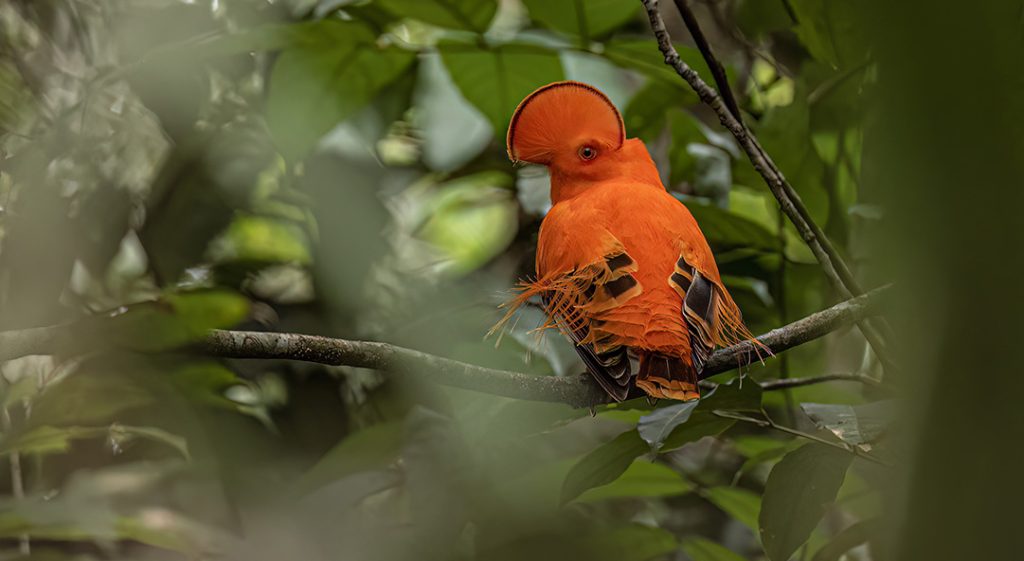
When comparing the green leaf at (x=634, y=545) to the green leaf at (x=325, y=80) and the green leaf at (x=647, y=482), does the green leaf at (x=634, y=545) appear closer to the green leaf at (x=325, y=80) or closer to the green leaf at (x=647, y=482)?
the green leaf at (x=647, y=482)

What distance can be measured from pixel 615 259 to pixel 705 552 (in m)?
0.38

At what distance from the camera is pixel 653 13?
0.62 m

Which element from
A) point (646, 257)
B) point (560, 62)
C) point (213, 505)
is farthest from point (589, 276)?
point (213, 505)

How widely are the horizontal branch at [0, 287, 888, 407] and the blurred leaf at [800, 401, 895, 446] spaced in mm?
54

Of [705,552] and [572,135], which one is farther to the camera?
[705,552]

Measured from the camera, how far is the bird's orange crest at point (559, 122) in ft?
2.34

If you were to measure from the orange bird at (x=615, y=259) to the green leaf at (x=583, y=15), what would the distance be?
0.17 m

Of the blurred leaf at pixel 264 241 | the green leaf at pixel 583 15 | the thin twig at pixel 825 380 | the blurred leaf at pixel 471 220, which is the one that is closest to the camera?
the thin twig at pixel 825 380

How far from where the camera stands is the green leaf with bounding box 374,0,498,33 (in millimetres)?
869

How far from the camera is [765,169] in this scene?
66 cm

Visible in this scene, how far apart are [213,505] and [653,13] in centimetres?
91

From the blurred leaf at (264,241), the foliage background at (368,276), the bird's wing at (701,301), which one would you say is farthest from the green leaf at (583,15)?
the blurred leaf at (264,241)

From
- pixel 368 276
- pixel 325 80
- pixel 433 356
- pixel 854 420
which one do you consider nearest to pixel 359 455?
pixel 368 276

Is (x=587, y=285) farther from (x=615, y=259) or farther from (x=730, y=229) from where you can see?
(x=730, y=229)
